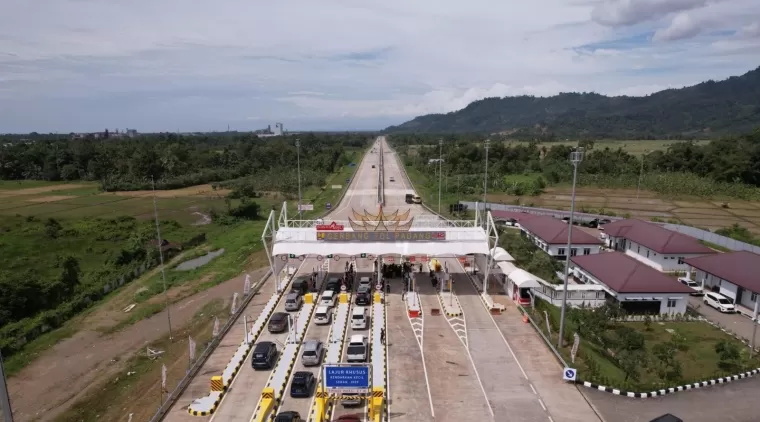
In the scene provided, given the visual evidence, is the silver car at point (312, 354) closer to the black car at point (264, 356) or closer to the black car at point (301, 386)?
the black car at point (264, 356)

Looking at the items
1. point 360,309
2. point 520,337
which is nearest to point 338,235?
point 360,309

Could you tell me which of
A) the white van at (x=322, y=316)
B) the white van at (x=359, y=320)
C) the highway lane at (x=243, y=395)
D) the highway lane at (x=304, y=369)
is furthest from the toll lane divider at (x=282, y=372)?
the white van at (x=359, y=320)

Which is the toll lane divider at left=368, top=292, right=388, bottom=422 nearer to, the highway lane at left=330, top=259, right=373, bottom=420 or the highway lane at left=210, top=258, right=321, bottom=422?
the highway lane at left=330, top=259, right=373, bottom=420

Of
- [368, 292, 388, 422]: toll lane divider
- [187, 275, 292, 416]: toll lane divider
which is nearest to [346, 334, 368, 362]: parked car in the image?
[368, 292, 388, 422]: toll lane divider

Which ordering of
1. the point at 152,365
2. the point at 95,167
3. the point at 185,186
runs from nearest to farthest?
the point at 152,365 < the point at 185,186 < the point at 95,167

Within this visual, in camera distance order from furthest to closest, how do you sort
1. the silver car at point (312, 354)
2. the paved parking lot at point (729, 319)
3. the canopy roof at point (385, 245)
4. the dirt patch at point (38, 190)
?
1. the dirt patch at point (38, 190)
2. the canopy roof at point (385, 245)
3. the paved parking lot at point (729, 319)
4. the silver car at point (312, 354)

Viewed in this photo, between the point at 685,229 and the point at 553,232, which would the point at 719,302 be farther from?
the point at 685,229

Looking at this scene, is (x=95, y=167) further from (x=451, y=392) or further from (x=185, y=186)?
(x=451, y=392)
